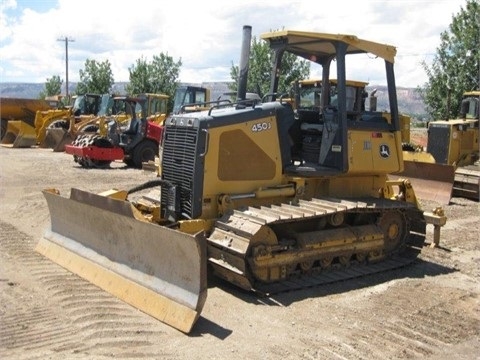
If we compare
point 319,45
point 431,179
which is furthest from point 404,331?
point 431,179

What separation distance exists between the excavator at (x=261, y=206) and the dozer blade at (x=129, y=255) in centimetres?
2

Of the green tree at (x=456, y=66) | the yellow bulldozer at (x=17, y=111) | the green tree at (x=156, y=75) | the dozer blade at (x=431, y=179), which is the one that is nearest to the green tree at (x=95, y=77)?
the green tree at (x=156, y=75)

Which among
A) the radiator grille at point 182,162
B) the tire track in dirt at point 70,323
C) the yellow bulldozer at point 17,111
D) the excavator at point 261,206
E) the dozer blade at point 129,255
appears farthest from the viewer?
the yellow bulldozer at point 17,111

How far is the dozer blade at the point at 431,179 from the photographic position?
11891 mm

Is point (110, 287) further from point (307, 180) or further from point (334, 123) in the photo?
point (334, 123)

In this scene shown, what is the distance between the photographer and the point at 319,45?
7391 mm

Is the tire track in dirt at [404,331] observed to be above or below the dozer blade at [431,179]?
A: below

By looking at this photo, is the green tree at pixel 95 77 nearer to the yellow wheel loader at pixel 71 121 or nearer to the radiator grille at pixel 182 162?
the yellow wheel loader at pixel 71 121

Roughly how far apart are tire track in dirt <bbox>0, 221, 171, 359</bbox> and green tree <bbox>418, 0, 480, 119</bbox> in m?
19.5

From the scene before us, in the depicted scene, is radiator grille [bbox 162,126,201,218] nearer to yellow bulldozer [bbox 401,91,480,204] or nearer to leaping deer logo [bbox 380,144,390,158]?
leaping deer logo [bbox 380,144,390,158]

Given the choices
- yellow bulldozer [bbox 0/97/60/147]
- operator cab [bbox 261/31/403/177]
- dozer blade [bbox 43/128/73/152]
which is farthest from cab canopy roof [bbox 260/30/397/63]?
yellow bulldozer [bbox 0/97/60/147]

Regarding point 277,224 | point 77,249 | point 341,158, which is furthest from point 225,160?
point 77,249

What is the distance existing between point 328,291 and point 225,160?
1.85m

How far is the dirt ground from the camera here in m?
4.63
